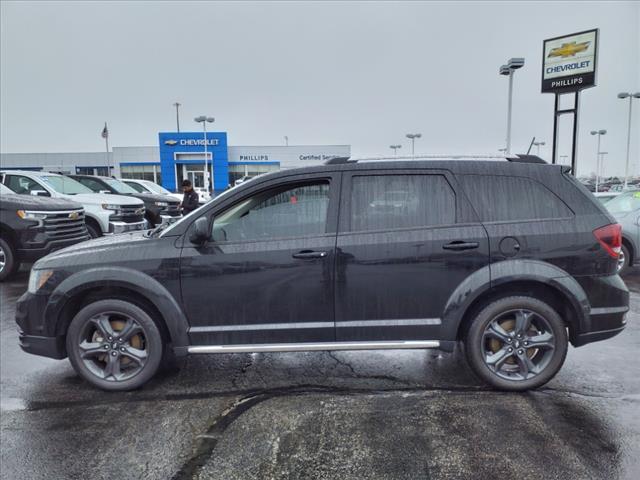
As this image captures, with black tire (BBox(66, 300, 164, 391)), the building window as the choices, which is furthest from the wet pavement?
the building window

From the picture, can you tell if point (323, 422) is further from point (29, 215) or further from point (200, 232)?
point (29, 215)

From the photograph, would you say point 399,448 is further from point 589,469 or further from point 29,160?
point 29,160

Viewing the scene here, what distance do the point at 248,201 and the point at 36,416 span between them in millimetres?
2219

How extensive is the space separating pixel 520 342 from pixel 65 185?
1169 centimetres

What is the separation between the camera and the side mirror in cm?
371

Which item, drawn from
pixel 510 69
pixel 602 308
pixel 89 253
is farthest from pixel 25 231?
pixel 510 69

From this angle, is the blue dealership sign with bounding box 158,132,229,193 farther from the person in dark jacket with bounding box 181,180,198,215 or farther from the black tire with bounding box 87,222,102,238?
the black tire with bounding box 87,222,102,238

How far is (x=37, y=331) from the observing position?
12.7 feet

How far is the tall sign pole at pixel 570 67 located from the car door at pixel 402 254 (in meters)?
18.4

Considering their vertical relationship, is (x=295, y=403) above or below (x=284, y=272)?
below

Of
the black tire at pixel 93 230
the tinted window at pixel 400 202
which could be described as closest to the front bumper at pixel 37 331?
the tinted window at pixel 400 202

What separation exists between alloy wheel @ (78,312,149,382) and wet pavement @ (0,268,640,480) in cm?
20

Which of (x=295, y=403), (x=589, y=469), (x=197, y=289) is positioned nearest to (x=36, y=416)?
(x=197, y=289)

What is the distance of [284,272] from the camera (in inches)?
148
